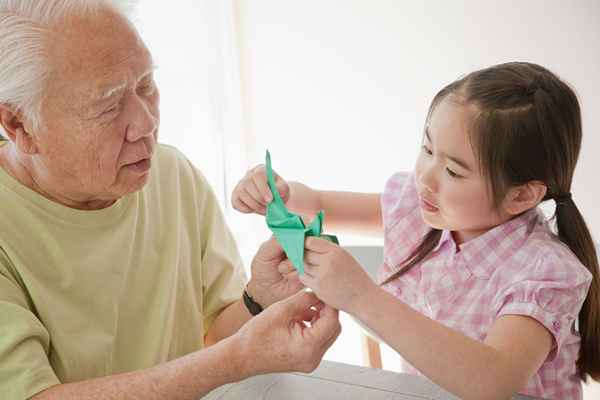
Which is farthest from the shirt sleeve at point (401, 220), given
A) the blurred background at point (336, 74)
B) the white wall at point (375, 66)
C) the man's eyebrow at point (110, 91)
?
the white wall at point (375, 66)

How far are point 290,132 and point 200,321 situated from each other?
2243mm

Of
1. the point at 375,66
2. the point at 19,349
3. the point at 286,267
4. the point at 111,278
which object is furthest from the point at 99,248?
the point at 375,66

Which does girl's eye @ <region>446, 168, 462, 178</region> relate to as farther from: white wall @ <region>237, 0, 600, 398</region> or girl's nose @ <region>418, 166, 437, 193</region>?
white wall @ <region>237, 0, 600, 398</region>

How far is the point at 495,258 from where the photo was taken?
1.42 metres

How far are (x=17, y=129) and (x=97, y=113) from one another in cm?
15

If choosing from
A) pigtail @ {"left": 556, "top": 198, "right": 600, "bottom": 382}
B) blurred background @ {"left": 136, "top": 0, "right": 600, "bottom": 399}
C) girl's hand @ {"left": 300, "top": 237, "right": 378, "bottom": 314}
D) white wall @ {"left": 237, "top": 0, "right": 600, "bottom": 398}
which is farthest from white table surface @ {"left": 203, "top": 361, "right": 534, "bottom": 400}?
white wall @ {"left": 237, "top": 0, "right": 600, "bottom": 398}

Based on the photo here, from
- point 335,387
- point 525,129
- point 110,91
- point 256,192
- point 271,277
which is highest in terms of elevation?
point 110,91

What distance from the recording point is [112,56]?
122 cm

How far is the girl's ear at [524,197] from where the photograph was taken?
136 cm

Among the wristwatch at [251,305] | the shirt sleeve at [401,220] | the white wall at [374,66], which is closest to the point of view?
the wristwatch at [251,305]

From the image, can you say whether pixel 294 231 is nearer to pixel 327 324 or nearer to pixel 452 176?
pixel 327 324

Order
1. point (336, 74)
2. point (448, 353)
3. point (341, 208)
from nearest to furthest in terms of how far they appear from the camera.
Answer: point (448, 353)
point (341, 208)
point (336, 74)

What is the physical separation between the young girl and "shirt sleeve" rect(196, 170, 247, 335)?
0.24 meters

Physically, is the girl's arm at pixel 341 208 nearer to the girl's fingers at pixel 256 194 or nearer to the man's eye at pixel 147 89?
the girl's fingers at pixel 256 194
